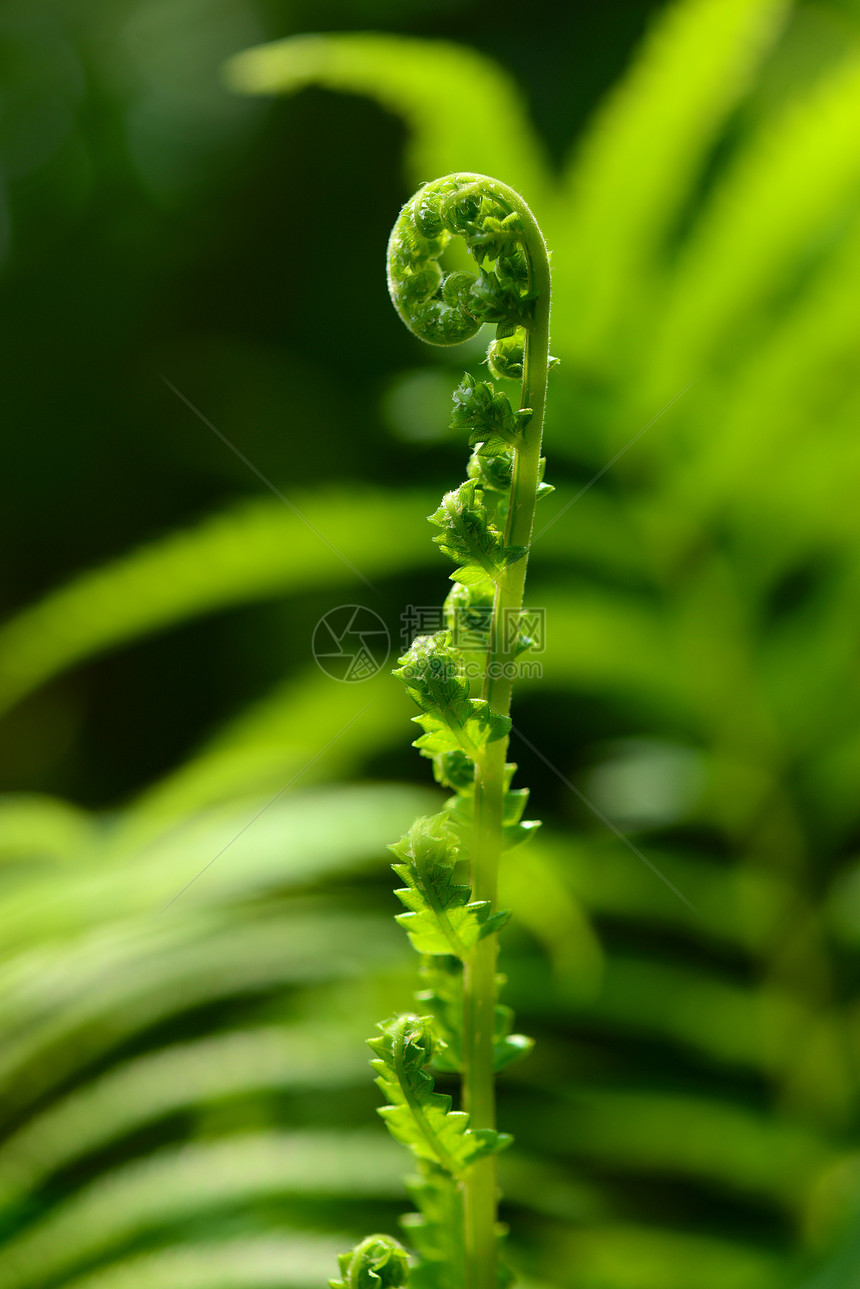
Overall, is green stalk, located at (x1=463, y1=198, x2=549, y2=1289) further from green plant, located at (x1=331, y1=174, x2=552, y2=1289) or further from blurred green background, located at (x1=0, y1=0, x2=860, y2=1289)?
blurred green background, located at (x1=0, y1=0, x2=860, y2=1289)

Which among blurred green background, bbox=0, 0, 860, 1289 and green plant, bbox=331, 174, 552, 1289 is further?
blurred green background, bbox=0, 0, 860, 1289

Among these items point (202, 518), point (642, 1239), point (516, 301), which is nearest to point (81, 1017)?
point (642, 1239)

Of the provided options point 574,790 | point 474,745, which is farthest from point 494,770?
point 574,790

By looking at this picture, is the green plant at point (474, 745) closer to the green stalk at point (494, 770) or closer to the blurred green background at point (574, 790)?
the green stalk at point (494, 770)

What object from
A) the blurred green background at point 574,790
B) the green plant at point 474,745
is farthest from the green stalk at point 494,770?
the blurred green background at point 574,790

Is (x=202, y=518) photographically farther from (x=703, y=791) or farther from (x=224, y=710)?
(x=703, y=791)

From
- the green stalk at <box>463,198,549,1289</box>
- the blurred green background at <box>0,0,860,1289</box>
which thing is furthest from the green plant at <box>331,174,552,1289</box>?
the blurred green background at <box>0,0,860,1289</box>
